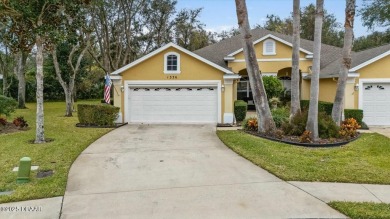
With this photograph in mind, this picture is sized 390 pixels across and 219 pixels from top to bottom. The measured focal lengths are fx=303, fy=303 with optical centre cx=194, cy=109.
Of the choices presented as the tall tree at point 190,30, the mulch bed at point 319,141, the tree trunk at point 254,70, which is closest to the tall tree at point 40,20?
the tree trunk at point 254,70

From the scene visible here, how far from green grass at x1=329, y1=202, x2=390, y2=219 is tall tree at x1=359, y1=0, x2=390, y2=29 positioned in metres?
29.3

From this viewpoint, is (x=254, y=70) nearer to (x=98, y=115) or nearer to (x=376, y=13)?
(x=98, y=115)

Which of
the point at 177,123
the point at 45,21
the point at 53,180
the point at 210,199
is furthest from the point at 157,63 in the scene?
the point at 210,199

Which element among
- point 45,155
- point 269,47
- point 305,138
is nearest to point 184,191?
point 45,155

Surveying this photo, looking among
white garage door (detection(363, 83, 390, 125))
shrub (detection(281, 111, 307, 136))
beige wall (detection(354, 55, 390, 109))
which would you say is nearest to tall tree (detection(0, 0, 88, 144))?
shrub (detection(281, 111, 307, 136))

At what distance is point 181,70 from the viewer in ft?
50.9

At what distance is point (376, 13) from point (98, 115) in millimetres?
28077

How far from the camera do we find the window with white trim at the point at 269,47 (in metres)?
20.5

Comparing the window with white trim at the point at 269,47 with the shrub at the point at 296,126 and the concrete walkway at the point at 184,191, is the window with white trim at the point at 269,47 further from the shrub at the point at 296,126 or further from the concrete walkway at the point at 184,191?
the concrete walkway at the point at 184,191

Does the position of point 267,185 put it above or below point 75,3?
below

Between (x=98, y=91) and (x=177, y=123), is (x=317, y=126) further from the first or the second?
(x=98, y=91)

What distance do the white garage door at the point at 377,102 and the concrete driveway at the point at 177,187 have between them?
9293mm

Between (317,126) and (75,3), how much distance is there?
392 inches

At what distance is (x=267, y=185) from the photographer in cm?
611
